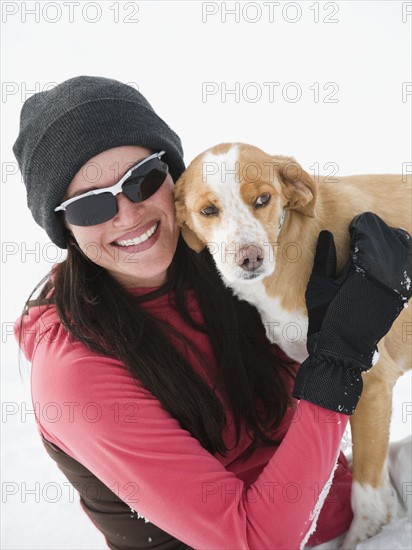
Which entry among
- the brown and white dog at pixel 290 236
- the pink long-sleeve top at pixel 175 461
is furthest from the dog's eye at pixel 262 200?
the pink long-sleeve top at pixel 175 461

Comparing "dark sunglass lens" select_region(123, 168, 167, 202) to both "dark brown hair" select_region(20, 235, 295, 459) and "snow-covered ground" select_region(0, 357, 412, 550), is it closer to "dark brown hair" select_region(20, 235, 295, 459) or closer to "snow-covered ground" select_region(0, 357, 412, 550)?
"dark brown hair" select_region(20, 235, 295, 459)

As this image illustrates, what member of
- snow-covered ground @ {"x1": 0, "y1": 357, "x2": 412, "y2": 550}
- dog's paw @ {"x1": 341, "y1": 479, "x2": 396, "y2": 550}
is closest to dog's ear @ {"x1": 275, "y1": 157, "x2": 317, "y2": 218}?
dog's paw @ {"x1": 341, "y1": 479, "x2": 396, "y2": 550}

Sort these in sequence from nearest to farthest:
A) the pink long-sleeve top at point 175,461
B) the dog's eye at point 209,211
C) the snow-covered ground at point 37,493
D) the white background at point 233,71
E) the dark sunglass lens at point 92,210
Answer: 1. the pink long-sleeve top at point 175,461
2. the dark sunglass lens at point 92,210
3. the dog's eye at point 209,211
4. the snow-covered ground at point 37,493
5. the white background at point 233,71

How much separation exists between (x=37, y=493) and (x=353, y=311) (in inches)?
108

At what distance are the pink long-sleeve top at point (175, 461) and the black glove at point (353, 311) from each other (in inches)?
3.8

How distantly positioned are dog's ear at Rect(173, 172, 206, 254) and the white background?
3298 millimetres

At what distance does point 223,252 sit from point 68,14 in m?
4.90

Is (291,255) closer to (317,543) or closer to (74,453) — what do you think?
(74,453)

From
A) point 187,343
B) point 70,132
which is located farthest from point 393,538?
point 70,132

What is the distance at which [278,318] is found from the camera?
8.47ft

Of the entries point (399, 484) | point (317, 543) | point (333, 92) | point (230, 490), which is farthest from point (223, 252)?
point (333, 92)

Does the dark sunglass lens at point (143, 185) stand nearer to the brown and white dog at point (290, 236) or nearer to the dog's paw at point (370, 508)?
the brown and white dog at point (290, 236)

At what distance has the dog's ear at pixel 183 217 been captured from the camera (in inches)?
96.7

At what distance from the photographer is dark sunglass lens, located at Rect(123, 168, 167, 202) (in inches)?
86.4
